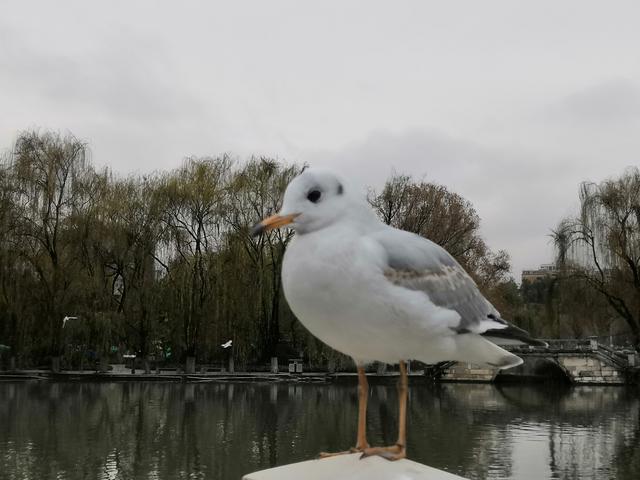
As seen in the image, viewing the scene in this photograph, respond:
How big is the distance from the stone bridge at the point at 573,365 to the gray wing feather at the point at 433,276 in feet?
88.1

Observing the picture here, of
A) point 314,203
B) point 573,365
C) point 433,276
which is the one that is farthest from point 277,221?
point 573,365

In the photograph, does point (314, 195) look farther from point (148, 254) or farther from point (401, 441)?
point (148, 254)

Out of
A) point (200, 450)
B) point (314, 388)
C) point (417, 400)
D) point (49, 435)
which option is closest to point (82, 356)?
point (314, 388)

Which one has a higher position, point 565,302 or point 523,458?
point 565,302

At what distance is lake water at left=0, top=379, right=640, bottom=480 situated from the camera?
32.7 feet

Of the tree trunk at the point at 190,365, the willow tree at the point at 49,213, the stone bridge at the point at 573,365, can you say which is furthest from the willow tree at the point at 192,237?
the stone bridge at the point at 573,365

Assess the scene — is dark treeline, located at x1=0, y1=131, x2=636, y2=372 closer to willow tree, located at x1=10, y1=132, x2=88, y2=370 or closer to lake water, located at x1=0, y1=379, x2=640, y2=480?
willow tree, located at x1=10, y1=132, x2=88, y2=370

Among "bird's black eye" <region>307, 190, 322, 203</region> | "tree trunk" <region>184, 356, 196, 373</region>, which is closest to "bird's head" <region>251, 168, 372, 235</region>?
"bird's black eye" <region>307, 190, 322, 203</region>

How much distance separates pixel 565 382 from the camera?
3206 centimetres

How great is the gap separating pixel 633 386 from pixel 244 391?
56.1 feet

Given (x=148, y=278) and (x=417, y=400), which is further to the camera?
(x=148, y=278)

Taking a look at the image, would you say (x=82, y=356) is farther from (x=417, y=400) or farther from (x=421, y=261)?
(x=421, y=261)

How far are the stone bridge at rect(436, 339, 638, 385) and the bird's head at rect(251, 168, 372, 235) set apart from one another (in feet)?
89.4

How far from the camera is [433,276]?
2.41 metres
